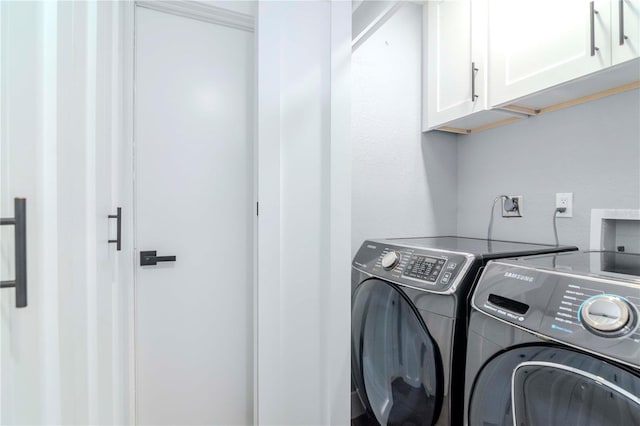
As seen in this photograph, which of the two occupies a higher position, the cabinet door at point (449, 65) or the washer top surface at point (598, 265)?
the cabinet door at point (449, 65)

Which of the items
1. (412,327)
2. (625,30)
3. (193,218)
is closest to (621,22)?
(625,30)

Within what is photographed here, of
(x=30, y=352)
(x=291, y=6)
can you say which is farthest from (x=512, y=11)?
(x=30, y=352)

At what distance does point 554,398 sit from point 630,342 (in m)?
0.23

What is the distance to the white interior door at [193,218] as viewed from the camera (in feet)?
4.32

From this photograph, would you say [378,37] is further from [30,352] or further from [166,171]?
[30,352]

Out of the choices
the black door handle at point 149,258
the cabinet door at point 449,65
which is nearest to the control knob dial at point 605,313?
the cabinet door at point 449,65

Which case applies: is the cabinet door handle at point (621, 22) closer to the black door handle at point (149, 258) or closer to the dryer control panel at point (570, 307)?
the dryer control panel at point (570, 307)

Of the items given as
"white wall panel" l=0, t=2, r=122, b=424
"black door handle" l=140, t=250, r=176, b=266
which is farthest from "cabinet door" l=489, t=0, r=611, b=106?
"black door handle" l=140, t=250, r=176, b=266

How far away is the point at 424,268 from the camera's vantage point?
1150 mm

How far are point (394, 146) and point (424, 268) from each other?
95cm

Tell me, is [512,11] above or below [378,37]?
below

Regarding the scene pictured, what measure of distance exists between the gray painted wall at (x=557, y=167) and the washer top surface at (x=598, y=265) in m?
0.29

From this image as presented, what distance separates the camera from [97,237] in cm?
82

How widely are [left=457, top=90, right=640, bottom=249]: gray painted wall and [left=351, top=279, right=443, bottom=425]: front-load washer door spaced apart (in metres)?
0.92
